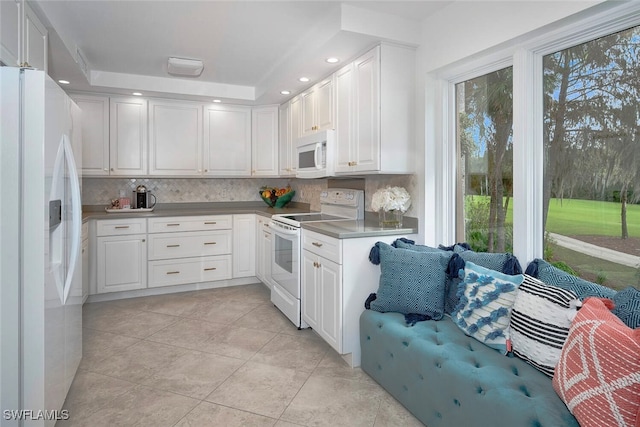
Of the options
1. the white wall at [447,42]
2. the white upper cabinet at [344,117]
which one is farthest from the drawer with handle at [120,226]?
the white wall at [447,42]

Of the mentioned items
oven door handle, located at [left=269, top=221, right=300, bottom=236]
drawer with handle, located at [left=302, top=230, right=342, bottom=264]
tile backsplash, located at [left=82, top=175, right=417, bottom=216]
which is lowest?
drawer with handle, located at [left=302, top=230, right=342, bottom=264]

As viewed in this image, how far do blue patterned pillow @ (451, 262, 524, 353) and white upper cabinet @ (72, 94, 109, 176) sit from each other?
4037 mm

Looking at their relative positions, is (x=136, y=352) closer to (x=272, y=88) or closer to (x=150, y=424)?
(x=150, y=424)

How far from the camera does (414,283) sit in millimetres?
2244

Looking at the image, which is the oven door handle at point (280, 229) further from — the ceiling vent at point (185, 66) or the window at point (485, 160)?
the ceiling vent at point (185, 66)

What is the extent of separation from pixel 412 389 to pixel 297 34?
267 cm

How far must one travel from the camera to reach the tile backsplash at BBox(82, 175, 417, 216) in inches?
178

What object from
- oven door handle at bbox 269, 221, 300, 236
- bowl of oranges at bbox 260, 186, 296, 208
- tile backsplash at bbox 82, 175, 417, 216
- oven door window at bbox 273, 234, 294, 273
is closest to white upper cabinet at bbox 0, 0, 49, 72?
oven door handle at bbox 269, 221, 300, 236

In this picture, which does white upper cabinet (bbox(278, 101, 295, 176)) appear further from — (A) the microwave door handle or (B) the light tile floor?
(B) the light tile floor

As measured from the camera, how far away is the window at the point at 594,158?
5.52 feet

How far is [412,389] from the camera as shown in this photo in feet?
6.50

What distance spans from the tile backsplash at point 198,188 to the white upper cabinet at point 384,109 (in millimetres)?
1154

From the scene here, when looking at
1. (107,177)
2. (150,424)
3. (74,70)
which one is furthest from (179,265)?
(150,424)

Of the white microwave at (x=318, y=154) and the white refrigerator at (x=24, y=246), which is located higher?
the white microwave at (x=318, y=154)
